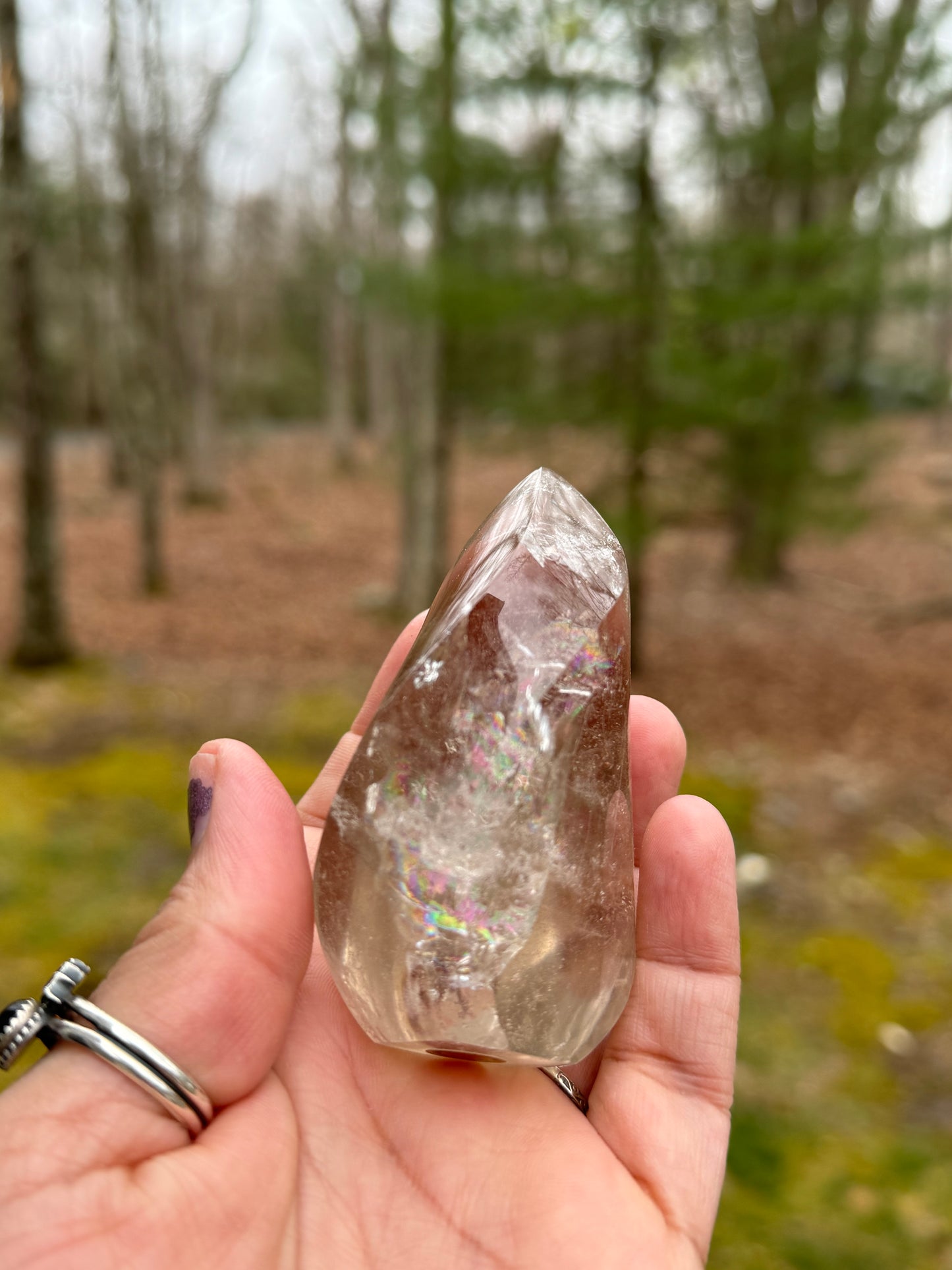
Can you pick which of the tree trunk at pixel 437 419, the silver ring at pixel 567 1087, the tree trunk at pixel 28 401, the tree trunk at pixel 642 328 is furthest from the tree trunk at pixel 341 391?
the silver ring at pixel 567 1087

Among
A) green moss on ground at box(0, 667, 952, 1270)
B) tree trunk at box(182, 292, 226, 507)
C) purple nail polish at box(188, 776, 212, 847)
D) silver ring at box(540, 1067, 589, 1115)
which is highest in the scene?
tree trunk at box(182, 292, 226, 507)

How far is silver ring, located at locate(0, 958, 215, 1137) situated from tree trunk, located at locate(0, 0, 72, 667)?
18.5 ft

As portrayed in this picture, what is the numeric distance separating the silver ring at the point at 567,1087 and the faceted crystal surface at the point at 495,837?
146mm

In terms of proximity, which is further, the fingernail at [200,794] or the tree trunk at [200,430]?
the tree trunk at [200,430]

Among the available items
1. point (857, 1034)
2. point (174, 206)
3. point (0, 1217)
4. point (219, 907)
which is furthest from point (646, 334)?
point (174, 206)

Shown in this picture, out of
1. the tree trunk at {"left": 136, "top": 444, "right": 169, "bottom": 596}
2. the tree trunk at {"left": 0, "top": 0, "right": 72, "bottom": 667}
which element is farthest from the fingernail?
the tree trunk at {"left": 136, "top": 444, "right": 169, "bottom": 596}

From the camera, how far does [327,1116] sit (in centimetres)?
154

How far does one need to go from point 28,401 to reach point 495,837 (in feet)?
19.2

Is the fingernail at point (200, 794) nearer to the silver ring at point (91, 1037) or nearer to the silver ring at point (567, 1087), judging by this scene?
the silver ring at point (91, 1037)

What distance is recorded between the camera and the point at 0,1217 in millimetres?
1194

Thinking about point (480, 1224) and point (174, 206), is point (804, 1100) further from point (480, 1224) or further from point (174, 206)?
point (174, 206)

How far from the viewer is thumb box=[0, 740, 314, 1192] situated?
1303 millimetres

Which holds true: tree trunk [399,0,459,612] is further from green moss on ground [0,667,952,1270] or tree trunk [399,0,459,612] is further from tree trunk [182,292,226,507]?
tree trunk [182,292,226,507]

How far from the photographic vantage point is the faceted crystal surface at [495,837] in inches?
57.7
